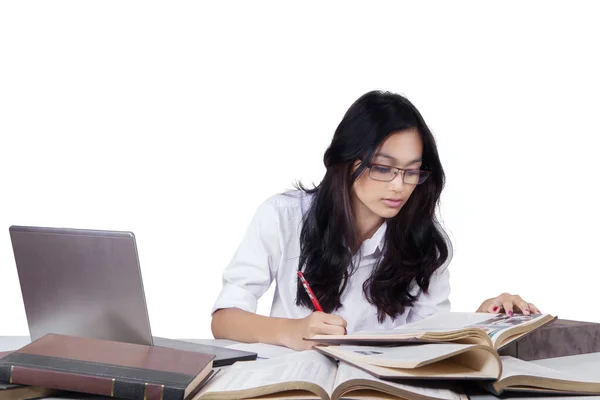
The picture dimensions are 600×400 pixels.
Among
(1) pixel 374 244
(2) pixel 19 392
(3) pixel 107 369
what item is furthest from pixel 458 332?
(1) pixel 374 244

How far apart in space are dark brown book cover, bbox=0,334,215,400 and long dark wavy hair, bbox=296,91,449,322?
→ 0.96 metres

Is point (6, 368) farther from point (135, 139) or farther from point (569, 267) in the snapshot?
point (569, 267)

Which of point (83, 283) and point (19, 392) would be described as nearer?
point (19, 392)

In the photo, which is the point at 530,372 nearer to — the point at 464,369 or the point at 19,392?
the point at 464,369

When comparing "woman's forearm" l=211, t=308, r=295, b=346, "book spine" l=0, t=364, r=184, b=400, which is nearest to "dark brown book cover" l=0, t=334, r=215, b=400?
"book spine" l=0, t=364, r=184, b=400

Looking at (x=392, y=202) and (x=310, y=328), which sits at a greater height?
(x=392, y=202)

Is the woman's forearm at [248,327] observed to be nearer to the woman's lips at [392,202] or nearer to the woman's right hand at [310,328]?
the woman's right hand at [310,328]

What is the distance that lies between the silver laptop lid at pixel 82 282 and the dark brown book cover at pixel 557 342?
688 mm

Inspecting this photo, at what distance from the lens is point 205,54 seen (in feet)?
12.1

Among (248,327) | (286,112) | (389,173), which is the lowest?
(248,327)

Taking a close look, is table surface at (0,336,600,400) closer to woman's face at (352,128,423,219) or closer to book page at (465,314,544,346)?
book page at (465,314,544,346)

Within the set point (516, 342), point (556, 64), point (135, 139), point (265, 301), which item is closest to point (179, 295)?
point (265, 301)

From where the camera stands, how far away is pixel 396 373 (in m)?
1.06

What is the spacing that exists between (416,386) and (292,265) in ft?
3.60
